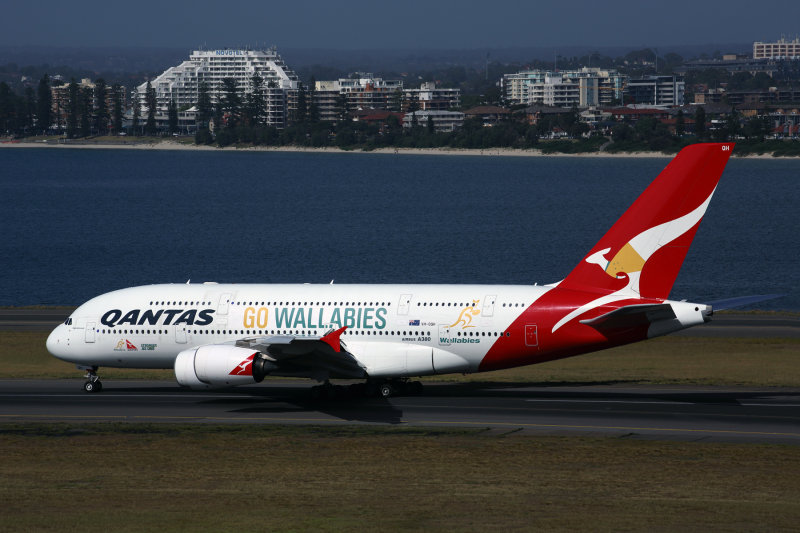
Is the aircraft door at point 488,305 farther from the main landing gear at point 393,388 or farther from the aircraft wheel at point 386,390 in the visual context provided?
the aircraft wheel at point 386,390

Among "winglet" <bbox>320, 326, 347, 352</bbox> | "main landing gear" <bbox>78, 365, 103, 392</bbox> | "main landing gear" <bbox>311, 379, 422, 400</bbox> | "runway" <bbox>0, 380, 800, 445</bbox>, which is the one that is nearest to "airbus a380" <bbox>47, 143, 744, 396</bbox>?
"winglet" <bbox>320, 326, 347, 352</bbox>

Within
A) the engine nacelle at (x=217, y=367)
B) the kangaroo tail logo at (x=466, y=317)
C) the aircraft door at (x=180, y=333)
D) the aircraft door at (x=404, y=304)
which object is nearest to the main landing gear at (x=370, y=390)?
the aircraft door at (x=404, y=304)

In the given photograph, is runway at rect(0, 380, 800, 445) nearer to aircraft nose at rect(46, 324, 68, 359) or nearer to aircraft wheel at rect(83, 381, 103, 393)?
aircraft wheel at rect(83, 381, 103, 393)

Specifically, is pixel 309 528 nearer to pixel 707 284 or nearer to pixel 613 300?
pixel 613 300

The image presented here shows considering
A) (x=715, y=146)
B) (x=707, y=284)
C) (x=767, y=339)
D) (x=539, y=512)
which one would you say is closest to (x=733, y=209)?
(x=707, y=284)

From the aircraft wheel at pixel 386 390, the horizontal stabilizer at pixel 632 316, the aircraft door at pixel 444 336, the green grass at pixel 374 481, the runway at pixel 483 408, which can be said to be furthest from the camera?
the aircraft wheel at pixel 386 390

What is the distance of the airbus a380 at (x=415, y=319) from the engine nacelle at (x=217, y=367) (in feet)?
0.15

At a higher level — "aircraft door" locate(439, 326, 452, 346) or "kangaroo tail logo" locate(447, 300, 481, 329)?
"kangaroo tail logo" locate(447, 300, 481, 329)

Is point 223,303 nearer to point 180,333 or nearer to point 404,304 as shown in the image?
point 180,333

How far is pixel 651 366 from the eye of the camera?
2319 inches

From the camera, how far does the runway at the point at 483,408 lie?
4169 centimetres

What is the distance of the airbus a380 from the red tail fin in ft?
0.13

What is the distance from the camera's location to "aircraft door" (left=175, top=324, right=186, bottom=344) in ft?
161

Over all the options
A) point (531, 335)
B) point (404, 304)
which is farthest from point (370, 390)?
point (531, 335)
